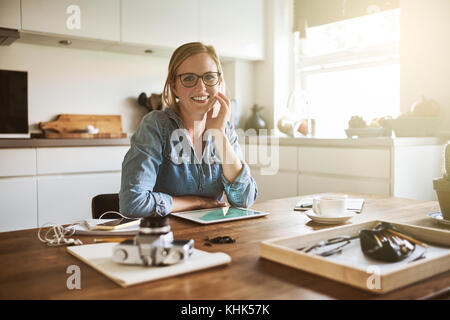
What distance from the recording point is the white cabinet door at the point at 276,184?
3492 millimetres

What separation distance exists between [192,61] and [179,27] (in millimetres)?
2189

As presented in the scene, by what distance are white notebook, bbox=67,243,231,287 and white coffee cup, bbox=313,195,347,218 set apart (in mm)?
467

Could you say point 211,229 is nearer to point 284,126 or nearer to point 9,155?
point 9,155

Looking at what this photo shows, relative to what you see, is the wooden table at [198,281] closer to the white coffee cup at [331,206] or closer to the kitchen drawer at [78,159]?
the white coffee cup at [331,206]

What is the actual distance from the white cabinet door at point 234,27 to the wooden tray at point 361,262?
317 centimetres

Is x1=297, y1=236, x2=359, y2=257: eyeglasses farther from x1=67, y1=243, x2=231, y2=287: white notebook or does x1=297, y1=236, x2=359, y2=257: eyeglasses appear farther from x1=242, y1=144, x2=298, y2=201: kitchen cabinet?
x1=242, y1=144, x2=298, y2=201: kitchen cabinet

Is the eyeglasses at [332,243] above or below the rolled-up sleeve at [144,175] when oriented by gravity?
below

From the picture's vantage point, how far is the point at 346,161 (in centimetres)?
307

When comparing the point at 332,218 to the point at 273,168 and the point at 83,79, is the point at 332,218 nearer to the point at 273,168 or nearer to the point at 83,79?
the point at 273,168

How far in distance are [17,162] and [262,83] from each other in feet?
7.99

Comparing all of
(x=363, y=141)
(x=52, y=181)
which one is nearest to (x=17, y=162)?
(x=52, y=181)

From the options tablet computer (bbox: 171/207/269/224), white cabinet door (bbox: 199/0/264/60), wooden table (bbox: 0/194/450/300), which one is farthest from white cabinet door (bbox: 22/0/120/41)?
wooden table (bbox: 0/194/450/300)

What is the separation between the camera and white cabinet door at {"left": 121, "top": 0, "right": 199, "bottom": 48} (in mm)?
3475

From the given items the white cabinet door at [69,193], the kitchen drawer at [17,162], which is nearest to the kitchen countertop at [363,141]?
the white cabinet door at [69,193]
